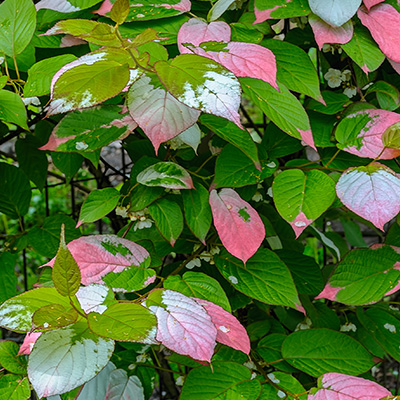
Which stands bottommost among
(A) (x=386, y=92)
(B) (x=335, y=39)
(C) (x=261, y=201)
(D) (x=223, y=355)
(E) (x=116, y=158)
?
(E) (x=116, y=158)

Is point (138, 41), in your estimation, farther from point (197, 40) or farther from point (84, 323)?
point (84, 323)

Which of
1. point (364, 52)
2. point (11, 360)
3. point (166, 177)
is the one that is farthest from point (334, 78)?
point (11, 360)

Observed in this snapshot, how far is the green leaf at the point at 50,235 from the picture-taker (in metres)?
1.09

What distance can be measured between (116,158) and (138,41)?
2.53 metres

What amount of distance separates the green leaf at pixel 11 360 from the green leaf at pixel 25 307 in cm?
24

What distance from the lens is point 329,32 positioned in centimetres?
87

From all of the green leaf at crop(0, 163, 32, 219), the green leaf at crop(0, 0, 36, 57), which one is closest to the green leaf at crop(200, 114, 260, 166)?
the green leaf at crop(0, 0, 36, 57)

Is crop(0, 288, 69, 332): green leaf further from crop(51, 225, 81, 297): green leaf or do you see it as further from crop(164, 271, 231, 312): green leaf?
crop(164, 271, 231, 312): green leaf

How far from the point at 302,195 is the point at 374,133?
0.55ft

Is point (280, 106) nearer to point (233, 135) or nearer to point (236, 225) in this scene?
point (233, 135)

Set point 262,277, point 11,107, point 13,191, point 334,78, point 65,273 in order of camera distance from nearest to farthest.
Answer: point 65,273 < point 11,107 < point 262,277 < point 334,78 < point 13,191

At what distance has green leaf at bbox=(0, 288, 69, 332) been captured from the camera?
687 millimetres

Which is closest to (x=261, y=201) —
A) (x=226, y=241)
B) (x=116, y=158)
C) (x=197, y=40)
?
(x=226, y=241)

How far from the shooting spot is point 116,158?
315cm
